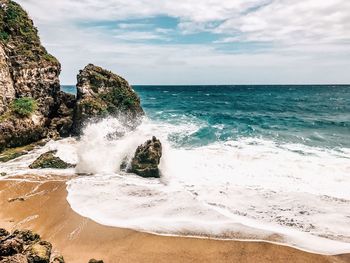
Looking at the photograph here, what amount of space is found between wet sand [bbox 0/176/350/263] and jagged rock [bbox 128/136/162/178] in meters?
4.69

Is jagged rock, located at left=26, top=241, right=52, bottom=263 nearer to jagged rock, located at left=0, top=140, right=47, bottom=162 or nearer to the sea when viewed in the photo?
the sea

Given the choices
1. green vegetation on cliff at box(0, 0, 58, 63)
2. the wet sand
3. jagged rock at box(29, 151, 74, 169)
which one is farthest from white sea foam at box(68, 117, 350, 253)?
green vegetation on cliff at box(0, 0, 58, 63)

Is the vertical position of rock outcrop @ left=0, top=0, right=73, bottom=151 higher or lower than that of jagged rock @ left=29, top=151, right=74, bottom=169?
higher

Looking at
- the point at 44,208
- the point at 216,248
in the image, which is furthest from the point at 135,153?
the point at 216,248

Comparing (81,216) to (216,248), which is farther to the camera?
(81,216)

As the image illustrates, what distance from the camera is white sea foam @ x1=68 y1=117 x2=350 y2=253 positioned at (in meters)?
10.8

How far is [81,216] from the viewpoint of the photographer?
11938mm

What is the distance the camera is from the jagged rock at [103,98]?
23094 mm

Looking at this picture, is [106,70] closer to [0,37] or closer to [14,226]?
[0,37]

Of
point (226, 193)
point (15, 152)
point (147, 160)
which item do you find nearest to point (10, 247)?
point (226, 193)

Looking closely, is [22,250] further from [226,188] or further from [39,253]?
[226,188]

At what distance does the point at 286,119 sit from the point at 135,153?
24.2 meters

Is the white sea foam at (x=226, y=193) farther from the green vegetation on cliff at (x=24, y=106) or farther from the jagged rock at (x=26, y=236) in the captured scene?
the green vegetation on cliff at (x=24, y=106)

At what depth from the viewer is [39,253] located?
876 centimetres
